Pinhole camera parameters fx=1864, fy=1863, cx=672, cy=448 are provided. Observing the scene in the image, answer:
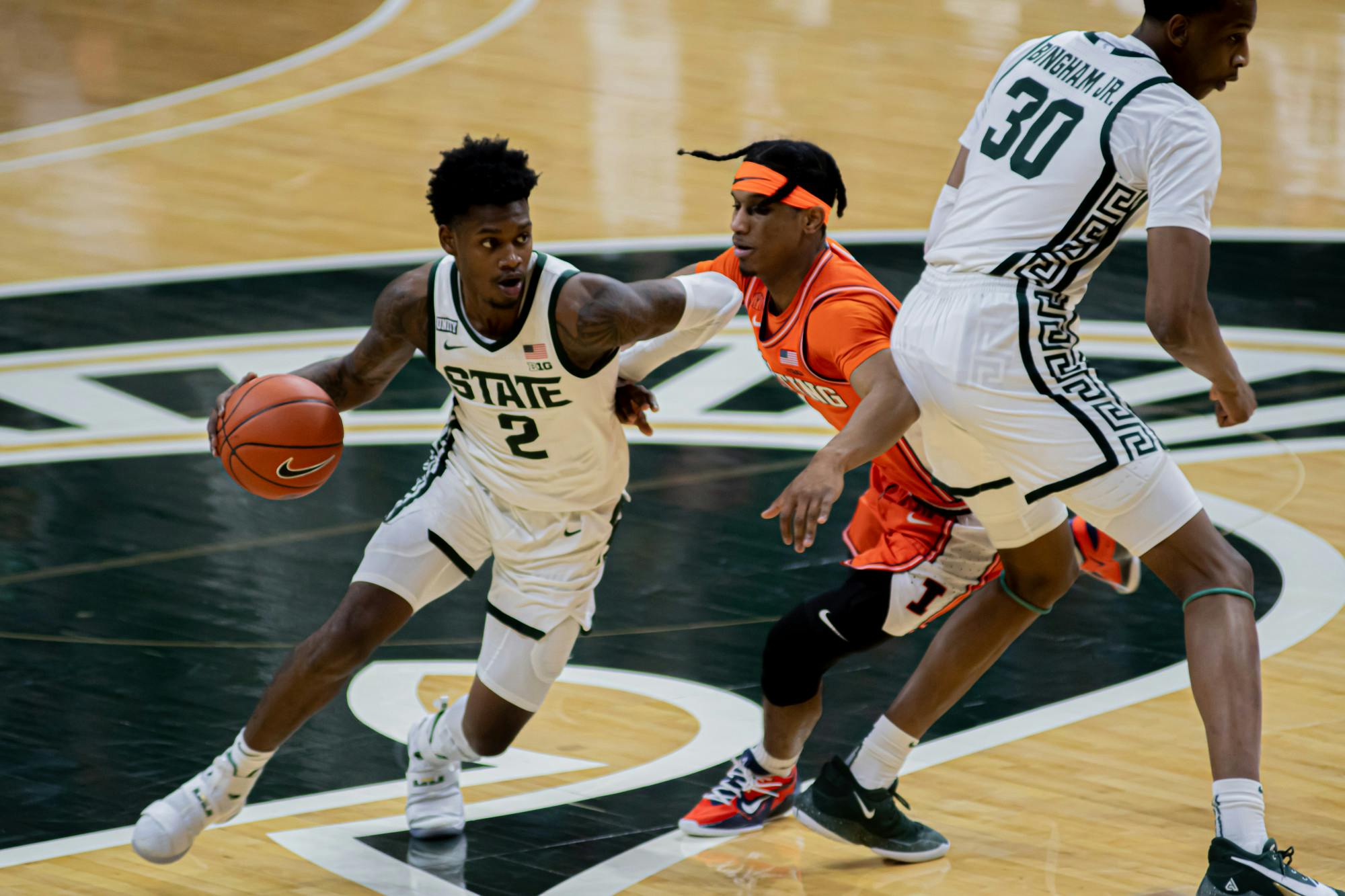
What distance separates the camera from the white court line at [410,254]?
10.2m

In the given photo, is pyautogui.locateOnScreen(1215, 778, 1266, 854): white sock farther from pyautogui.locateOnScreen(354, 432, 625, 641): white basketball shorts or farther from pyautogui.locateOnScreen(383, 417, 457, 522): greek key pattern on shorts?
pyautogui.locateOnScreen(383, 417, 457, 522): greek key pattern on shorts

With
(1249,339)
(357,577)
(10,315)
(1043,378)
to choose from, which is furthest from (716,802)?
(10,315)

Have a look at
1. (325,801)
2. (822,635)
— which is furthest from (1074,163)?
(325,801)

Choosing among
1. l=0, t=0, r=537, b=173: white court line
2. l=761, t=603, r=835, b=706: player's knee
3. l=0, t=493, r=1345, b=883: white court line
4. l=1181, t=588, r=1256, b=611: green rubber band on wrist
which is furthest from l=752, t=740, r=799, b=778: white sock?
l=0, t=0, r=537, b=173: white court line

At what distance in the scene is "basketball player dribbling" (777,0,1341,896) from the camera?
155 inches

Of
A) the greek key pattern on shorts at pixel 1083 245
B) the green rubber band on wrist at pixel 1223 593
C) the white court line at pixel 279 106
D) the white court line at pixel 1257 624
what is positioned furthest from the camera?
the white court line at pixel 279 106

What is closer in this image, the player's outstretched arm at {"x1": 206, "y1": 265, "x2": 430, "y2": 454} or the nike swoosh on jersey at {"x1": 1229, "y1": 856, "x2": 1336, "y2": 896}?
the nike swoosh on jersey at {"x1": 1229, "y1": 856, "x2": 1336, "y2": 896}

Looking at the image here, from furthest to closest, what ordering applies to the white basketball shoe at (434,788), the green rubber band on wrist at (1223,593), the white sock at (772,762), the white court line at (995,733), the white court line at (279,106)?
the white court line at (279,106) → the white sock at (772,762) → the white basketball shoe at (434,788) → the white court line at (995,733) → the green rubber band on wrist at (1223,593)

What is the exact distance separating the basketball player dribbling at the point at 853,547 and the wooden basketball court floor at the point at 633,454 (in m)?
0.15

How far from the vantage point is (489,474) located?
4.68 m

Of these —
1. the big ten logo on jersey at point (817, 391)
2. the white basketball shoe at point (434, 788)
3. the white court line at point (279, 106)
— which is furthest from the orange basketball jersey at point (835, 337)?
the white court line at point (279, 106)

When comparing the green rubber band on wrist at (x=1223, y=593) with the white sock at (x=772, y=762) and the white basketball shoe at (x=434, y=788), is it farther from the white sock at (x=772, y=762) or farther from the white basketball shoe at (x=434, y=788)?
the white basketball shoe at (x=434, y=788)

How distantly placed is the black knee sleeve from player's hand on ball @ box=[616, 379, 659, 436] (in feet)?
2.01

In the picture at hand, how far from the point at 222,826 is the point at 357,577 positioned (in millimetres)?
786
